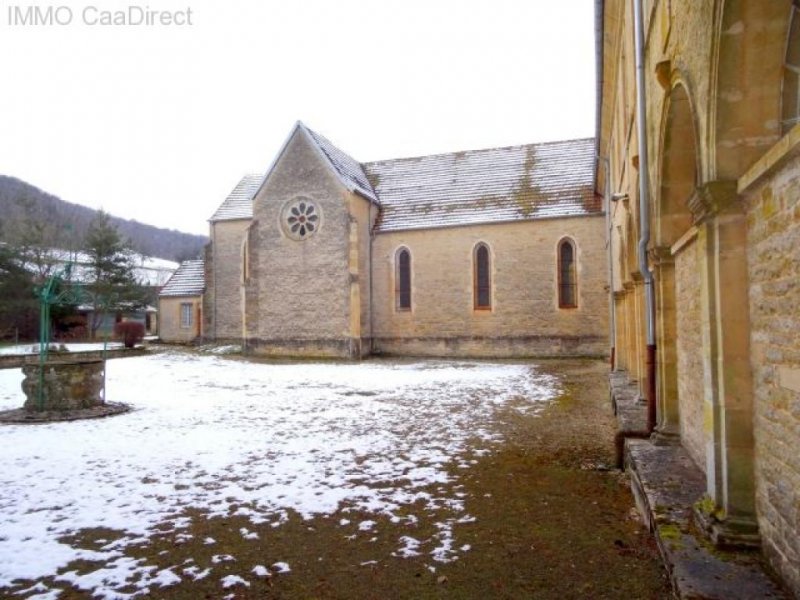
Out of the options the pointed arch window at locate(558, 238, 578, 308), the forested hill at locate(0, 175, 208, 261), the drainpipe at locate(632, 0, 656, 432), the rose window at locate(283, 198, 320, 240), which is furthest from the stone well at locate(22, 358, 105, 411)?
the forested hill at locate(0, 175, 208, 261)

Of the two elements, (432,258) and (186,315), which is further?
(186,315)

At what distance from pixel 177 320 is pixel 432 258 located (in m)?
18.4

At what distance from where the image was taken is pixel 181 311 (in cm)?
3369

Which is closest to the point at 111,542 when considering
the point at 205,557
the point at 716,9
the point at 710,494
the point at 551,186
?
the point at 205,557

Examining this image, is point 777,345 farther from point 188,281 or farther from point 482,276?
point 188,281

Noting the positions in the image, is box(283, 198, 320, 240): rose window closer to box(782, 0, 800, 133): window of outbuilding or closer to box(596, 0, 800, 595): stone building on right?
box(596, 0, 800, 595): stone building on right

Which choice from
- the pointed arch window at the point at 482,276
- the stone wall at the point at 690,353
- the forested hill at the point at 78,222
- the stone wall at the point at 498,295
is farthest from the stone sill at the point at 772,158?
the forested hill at the point at 78,222

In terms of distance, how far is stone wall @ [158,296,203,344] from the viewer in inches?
1314

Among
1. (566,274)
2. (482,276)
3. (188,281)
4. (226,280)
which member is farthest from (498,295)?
(188,281)

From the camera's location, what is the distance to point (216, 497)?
223 inches

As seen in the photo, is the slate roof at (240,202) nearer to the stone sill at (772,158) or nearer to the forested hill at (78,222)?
the forested hill at (78,222)

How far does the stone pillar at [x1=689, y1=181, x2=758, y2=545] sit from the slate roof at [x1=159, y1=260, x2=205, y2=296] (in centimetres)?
3196

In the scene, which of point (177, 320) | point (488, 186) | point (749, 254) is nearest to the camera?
point (749, 254)

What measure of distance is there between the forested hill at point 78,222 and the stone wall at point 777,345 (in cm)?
4281
